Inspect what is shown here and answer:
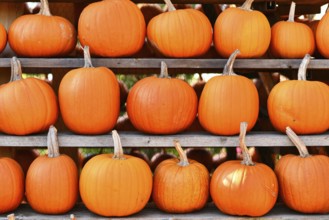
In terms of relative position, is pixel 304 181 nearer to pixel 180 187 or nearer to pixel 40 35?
pixel 180 187

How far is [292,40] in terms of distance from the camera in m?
3.22

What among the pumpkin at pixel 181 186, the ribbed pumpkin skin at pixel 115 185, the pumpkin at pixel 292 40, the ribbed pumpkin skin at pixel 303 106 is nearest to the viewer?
the ribbed pumpkin skin at pixel 115 185

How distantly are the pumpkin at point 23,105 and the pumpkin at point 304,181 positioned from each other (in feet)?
4.35

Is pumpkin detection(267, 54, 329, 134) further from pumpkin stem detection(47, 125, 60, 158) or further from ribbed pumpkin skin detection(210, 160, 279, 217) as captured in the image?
pumpkin stem detection(47, 125, 60, 158)

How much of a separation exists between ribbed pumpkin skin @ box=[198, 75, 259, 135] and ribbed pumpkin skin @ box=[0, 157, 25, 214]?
1057 millimetres

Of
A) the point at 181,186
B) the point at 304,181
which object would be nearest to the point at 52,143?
the point at 181,186

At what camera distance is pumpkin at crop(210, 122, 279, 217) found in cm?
282

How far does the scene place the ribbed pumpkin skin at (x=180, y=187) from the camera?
289cm

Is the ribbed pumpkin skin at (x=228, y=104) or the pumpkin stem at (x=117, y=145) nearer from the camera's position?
the pumpkin stem at (x=117, y=145)

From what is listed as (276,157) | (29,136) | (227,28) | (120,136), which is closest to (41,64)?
(29,136)

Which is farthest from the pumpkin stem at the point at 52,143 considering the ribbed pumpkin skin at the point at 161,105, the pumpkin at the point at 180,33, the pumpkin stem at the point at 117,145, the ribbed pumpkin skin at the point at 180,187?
the pumpkin at the point at 180,33

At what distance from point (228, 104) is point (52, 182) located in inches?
39.9

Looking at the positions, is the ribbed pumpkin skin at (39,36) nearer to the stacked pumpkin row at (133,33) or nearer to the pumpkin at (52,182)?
the stacked pumpkin row at (133,33)

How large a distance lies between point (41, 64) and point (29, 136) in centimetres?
41
